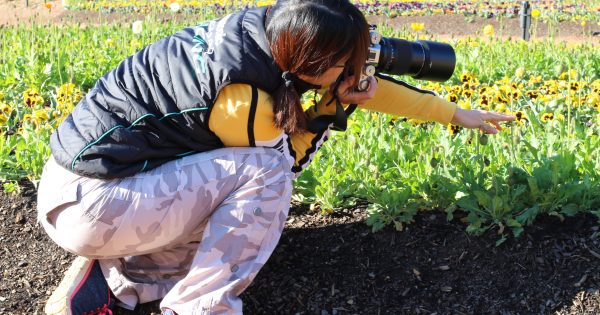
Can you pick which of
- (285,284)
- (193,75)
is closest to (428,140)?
(285,284)

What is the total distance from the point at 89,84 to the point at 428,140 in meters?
2.45

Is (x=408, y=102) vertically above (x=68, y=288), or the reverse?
(x=408, y=102)

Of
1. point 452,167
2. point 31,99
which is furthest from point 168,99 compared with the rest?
point 31,99

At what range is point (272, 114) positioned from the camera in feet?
7.02

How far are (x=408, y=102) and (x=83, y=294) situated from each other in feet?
3.82

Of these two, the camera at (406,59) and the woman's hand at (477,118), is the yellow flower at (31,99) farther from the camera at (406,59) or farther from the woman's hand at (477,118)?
the woman's hand at (477,118)

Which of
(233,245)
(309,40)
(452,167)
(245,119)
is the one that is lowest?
(452,167)

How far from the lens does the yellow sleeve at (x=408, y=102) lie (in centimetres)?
255

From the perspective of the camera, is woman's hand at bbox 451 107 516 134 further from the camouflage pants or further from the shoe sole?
the shoe sole

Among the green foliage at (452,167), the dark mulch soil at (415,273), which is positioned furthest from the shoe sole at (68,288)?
the green foliage at (452,167)

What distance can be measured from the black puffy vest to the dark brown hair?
0.06 m

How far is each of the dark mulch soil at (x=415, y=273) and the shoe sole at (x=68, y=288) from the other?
17 centimetres

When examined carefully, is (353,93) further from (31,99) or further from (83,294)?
(31,99)

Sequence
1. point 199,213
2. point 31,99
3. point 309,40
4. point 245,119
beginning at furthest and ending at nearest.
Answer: point 31,99 → point 199,213 → point 245,119 → point 309,40
